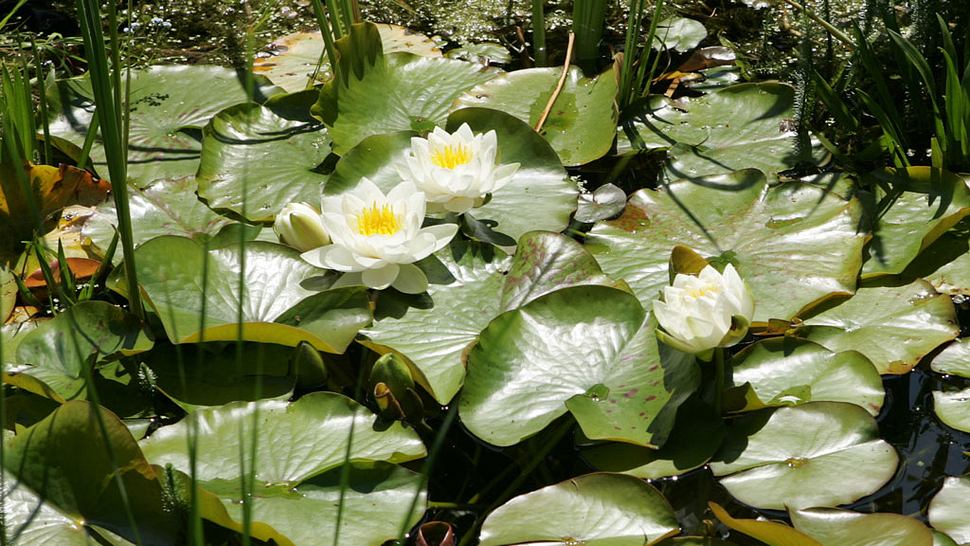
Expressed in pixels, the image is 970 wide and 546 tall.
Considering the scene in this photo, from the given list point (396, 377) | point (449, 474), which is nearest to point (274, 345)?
point (396, 377)

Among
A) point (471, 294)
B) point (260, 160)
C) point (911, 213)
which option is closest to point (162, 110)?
point (260, 160)

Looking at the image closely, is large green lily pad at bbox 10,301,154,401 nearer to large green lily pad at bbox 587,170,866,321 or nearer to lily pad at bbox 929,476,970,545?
large green lily pad at bbox 587,170,866,321

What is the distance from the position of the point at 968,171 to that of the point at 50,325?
197cm

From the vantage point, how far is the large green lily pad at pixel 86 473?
4.18ft

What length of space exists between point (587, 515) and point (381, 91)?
4.17ft

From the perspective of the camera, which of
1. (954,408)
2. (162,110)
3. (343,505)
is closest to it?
(343,505)

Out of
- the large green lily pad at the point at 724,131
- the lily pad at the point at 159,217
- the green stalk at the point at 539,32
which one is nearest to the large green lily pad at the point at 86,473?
the lily pad at the point at 159,217

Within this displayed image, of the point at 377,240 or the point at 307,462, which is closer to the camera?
the point at 307,462

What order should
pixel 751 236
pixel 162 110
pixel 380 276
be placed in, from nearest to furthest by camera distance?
1. pixel 380 276
2. pixel 751 236
3. pixel 162 110

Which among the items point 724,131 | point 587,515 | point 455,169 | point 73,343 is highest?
point 455,169

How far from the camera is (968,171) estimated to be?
6.77 ft

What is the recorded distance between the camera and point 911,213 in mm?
1924

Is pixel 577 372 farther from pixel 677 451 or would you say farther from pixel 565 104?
pixel 565 104

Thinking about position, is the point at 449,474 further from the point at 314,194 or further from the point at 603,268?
the point at 314,194
